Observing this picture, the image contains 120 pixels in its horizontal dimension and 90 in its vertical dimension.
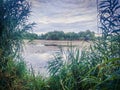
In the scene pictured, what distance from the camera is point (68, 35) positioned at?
10.0 feet

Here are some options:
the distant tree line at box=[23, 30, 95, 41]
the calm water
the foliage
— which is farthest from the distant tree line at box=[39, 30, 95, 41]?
the foliage

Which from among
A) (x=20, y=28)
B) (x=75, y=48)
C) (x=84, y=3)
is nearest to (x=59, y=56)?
(x=75, y=48)

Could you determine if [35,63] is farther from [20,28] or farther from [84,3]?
[84,3]

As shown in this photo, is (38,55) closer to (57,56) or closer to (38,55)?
(38,55)

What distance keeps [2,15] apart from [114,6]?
4.62 ft

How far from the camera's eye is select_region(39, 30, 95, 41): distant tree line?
282cm

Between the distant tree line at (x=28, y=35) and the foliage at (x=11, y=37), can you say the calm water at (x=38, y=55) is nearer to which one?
the distant tree line at (x=28, y=35)

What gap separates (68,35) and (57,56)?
0.35 meters

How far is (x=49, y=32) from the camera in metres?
3.23

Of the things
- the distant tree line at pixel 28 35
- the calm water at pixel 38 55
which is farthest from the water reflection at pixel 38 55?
the distant tree line at pixel 28 35

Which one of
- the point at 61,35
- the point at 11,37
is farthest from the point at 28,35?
the point at 61,35

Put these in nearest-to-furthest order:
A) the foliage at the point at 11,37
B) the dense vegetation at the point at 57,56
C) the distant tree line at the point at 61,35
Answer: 1. the dense vegetation at the point at 57,56
2. the foliage at the point at 11,37
3. the distant tree line at the point at 61,35

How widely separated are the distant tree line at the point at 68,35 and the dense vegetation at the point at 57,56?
0.75ft

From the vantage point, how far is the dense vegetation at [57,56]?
2.27 metres
